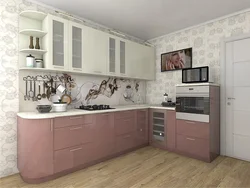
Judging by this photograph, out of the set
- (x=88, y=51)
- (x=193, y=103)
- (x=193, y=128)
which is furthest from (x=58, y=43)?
(x=193, y=128)

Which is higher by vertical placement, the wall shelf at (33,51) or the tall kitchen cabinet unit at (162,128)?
the wall shelf at (33,51)

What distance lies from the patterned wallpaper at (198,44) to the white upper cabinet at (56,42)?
88.3 inches

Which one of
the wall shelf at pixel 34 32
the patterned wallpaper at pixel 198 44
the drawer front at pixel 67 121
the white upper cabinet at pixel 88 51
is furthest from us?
the patterned wallpaper at pixel 198 44

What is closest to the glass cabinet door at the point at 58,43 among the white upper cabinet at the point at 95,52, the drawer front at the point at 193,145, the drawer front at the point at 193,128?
the white upper cabinet at the point at 95,52

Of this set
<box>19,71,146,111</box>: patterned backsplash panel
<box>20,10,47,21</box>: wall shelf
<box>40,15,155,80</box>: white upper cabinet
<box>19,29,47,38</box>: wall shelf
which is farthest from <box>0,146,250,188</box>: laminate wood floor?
<box>20,10,47,21</box>: wall shelf

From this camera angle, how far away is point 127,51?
131 inches

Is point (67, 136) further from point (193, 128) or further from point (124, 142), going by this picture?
point (193, 128)

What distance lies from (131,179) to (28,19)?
268 cm

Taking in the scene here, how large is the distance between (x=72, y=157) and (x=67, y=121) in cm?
51

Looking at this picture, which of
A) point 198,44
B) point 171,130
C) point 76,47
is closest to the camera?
point 76,47

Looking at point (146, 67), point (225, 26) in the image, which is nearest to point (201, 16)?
point (225, 26)

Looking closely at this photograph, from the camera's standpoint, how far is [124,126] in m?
2.87

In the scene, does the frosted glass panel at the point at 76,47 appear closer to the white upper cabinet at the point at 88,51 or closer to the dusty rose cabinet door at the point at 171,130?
the white upper cabinet at the point at 88,51

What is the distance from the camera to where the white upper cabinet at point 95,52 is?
2.65m
